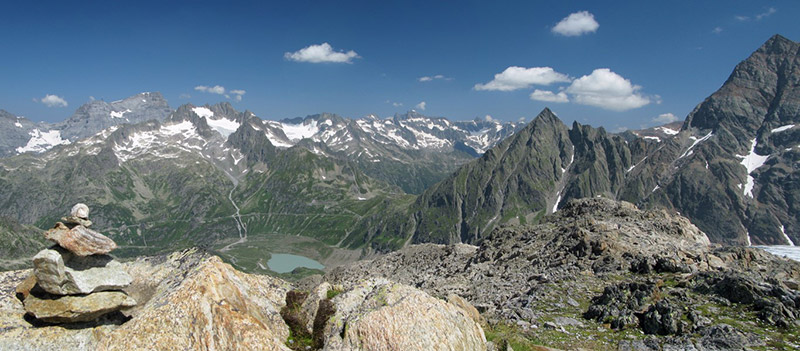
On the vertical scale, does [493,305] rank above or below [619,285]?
below

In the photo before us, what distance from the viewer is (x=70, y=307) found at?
13195 millimetres

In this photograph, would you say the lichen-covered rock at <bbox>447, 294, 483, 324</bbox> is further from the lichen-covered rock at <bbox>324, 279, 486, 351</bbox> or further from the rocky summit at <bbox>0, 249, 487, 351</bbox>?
the rocky summit at <bbox>0, 249, 487, 351</bbox>

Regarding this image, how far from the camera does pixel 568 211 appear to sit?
7112cm

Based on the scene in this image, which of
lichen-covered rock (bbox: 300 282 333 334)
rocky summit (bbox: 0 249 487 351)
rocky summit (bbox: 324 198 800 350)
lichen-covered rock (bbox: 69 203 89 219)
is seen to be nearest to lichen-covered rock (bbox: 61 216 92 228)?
lichen-covered rock (bbox: 69 203 89 219)

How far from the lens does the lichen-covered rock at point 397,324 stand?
15125mm

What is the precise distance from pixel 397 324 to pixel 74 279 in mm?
11472

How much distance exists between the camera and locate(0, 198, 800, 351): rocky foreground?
1369 cm

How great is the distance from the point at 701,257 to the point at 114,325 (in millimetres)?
49805

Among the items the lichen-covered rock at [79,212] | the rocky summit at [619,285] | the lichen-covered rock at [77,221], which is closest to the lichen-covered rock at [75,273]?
the lichen-covered rock at [77,221]

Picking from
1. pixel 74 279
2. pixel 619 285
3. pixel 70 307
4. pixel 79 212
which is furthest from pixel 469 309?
pixel 79 212

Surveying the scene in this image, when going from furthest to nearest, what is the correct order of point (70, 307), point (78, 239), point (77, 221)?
point (77, 221) < point (78, 239) < point (70, 307)

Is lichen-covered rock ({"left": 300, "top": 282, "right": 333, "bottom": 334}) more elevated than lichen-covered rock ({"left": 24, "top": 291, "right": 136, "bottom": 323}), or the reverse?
lichen-covered rock ({"left": 24, "top": 291, "right": 136, "bottom": 323})

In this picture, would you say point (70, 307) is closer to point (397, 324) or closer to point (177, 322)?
point (177, 322)

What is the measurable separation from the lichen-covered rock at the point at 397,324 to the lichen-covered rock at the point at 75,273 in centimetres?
827
